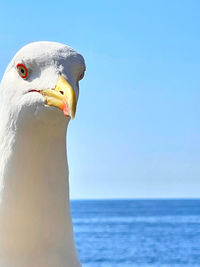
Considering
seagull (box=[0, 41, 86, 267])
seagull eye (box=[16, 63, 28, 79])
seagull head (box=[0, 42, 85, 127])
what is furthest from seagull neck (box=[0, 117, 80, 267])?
seagull eye (box=[16, 63, 28, 79])

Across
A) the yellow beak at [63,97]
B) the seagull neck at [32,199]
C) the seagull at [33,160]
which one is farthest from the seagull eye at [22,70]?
the seagull neck at [32,199]

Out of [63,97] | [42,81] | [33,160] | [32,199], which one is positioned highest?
[42,81]

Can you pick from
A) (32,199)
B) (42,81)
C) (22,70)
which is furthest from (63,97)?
(32,199)

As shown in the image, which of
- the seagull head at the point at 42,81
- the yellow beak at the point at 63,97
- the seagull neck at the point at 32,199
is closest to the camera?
the yellow beak at the point at 63,97

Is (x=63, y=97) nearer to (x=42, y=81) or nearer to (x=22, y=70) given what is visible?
(x=42, y=81)

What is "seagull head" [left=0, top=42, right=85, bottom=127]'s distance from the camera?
3814mm

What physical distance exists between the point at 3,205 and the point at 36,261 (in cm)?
32

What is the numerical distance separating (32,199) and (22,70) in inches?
25.1

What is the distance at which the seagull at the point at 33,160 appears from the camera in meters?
3.90

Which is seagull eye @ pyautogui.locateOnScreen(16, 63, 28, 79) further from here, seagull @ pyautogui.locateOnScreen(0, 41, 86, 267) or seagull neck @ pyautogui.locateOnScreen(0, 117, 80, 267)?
seagull neck @ pyautogui.locateOnScreen(0, 117, 80, 267)

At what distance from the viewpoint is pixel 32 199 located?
401 cm

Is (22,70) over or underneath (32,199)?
over

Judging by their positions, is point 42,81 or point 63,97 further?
point 42,81

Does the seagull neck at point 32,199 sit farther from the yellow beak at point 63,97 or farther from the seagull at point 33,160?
the yellow beak at point 63,97
